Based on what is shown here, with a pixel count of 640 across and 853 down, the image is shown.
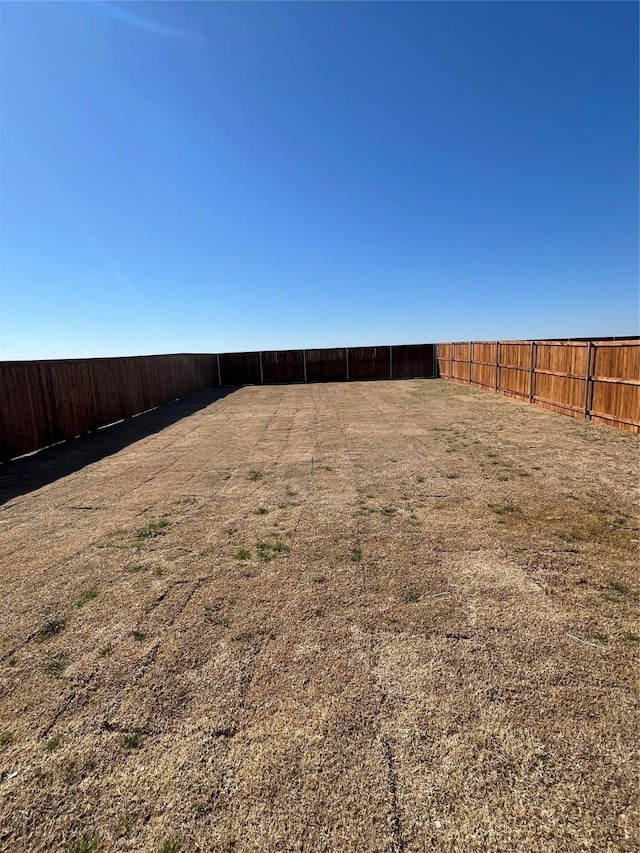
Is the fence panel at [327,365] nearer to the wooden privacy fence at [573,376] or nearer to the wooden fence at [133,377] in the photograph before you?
the wooden fence at [133,377]

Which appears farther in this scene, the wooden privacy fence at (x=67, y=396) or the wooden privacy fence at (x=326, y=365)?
the wooden privacy fence at (x=326, y=365)

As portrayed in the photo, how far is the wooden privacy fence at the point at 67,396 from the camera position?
7.27m

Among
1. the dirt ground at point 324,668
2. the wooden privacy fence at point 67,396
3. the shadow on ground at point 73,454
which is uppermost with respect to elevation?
the wooden privacy fence at point 67,396

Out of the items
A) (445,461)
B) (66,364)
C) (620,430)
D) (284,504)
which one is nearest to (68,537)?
(284,504)

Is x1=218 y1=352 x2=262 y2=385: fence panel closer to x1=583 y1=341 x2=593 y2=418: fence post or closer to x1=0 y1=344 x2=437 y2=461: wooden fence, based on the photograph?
x1=0 y1=344 x2=437 y2=461: wooden fence

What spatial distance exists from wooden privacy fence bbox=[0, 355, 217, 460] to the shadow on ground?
273mm

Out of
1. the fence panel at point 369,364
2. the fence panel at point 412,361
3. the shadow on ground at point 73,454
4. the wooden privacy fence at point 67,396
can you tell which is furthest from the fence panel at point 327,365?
the shadow on ground at point 73,454

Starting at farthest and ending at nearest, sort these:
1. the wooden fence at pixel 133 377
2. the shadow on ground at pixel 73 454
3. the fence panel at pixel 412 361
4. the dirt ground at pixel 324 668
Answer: the fence panel at pixel 412 361 → the wooden fence at pixel 133 377 → the shadow on ground at pixel 73 454 → the dirt ground at pixel 324 668

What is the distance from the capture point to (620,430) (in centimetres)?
779

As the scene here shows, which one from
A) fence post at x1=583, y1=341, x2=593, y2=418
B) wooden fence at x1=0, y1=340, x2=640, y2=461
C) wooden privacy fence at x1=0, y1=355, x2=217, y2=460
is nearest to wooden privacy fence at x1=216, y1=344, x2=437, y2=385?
wooden fence at x1=0, y1=340, x2=640, y2=461

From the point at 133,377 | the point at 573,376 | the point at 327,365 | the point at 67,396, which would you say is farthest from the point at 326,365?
the point at 67,396

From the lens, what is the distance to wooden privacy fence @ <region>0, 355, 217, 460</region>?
7.27 m

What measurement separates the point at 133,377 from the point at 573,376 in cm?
1185

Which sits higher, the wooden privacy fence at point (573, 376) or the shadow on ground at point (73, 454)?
the wooden privacy fence at point (573, 376)
